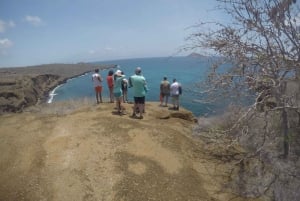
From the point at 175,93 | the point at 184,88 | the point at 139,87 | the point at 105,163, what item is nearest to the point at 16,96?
the point at 175,93

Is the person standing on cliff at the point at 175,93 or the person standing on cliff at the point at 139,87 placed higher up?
the person standing on cliff at the point at 139,87

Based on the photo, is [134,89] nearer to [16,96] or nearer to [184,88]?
[184,88]

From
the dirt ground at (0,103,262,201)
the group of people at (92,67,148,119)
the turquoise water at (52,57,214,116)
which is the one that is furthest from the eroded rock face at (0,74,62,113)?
the dirt ground at (0,103,262,201)

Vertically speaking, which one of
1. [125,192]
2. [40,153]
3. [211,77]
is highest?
[211,77]

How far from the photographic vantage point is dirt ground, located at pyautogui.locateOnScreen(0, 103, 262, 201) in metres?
9.31

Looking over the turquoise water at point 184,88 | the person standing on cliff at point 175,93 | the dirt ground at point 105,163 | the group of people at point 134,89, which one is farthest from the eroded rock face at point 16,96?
the dirt ground at point 105,163

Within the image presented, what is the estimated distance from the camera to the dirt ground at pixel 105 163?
931cm

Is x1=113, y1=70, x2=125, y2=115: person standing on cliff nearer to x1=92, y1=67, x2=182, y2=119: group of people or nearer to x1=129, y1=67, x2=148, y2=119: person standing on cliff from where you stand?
x1=92, y1=67, x2=182, y2=119: group of people

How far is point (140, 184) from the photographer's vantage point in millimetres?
9570

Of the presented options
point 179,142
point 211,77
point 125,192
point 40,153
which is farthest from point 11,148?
point 211,77

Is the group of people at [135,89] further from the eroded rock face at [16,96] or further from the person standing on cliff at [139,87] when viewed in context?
the eroded rock face at [16,96]

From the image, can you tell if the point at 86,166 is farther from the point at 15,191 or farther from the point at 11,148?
the point at 11,148

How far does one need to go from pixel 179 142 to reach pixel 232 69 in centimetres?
299

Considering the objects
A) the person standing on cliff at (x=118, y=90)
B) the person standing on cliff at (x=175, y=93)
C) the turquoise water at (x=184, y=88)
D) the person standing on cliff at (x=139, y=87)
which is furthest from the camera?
the person standing on cliff at (x=175, y=93)
